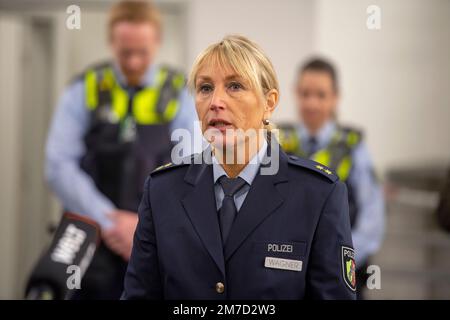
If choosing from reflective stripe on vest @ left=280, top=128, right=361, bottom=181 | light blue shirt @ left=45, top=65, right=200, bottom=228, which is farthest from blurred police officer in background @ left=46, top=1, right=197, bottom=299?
reflective stripe on vest @ left=280, top=128, right=361, bottom=181

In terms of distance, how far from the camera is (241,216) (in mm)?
908

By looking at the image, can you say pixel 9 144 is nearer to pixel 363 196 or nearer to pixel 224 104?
pixel 363 196

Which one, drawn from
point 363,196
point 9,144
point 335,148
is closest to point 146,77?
point 335,148

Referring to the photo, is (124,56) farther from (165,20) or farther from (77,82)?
(165,20)

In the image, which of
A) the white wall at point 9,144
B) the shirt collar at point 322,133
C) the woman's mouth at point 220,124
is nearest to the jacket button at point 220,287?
the woman's mouth at point 220,124

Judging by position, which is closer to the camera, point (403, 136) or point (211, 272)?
point (211, 272)

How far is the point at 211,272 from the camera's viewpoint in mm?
903

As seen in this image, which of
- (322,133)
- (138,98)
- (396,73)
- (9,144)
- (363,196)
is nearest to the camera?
(138,98)

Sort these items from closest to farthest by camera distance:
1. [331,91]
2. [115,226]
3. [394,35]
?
[115,226] → [331,91] → [394,35]

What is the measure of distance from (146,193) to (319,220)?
10.1 inches

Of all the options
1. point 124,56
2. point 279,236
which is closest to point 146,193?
point 279,236

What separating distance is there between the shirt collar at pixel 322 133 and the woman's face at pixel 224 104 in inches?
40.7

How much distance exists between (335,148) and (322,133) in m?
0.13

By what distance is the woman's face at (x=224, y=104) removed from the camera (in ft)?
2.81
